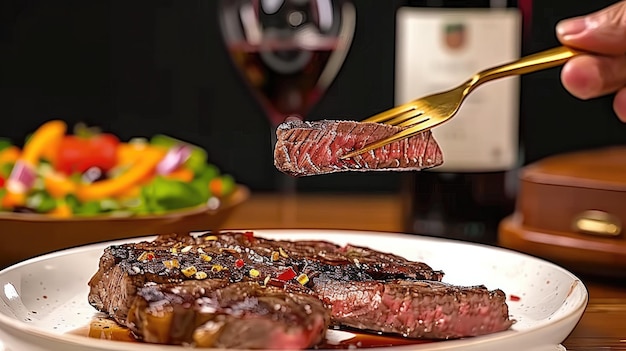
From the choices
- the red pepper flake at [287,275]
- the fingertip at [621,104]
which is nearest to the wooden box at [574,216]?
the fingertip at [621,104]

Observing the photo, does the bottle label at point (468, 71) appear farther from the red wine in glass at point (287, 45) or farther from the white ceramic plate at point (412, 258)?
the white ceramic plate at point (412, 258)

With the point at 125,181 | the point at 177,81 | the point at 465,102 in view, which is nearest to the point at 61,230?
the point at 125,181

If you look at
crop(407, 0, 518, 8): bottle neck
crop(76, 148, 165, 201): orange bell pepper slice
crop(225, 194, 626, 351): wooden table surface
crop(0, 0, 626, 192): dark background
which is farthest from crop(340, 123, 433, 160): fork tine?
crop(0, 0, 626, 192): dark background

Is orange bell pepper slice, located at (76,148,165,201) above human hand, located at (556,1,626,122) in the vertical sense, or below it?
below

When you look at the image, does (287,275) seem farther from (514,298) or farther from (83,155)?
(83,155)

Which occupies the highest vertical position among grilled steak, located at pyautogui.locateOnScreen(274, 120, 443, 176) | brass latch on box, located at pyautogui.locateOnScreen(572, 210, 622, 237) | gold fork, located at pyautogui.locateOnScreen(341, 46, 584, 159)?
gold fork, located at pyautogui.locateOnScreen(341, 46, 584, 159)

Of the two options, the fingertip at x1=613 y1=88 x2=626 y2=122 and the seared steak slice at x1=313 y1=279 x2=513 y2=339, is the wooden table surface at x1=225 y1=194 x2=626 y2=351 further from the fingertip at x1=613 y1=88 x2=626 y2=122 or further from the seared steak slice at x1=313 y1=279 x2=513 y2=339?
the fingertip at x1=613 y1=88 x2=626 y2=122
